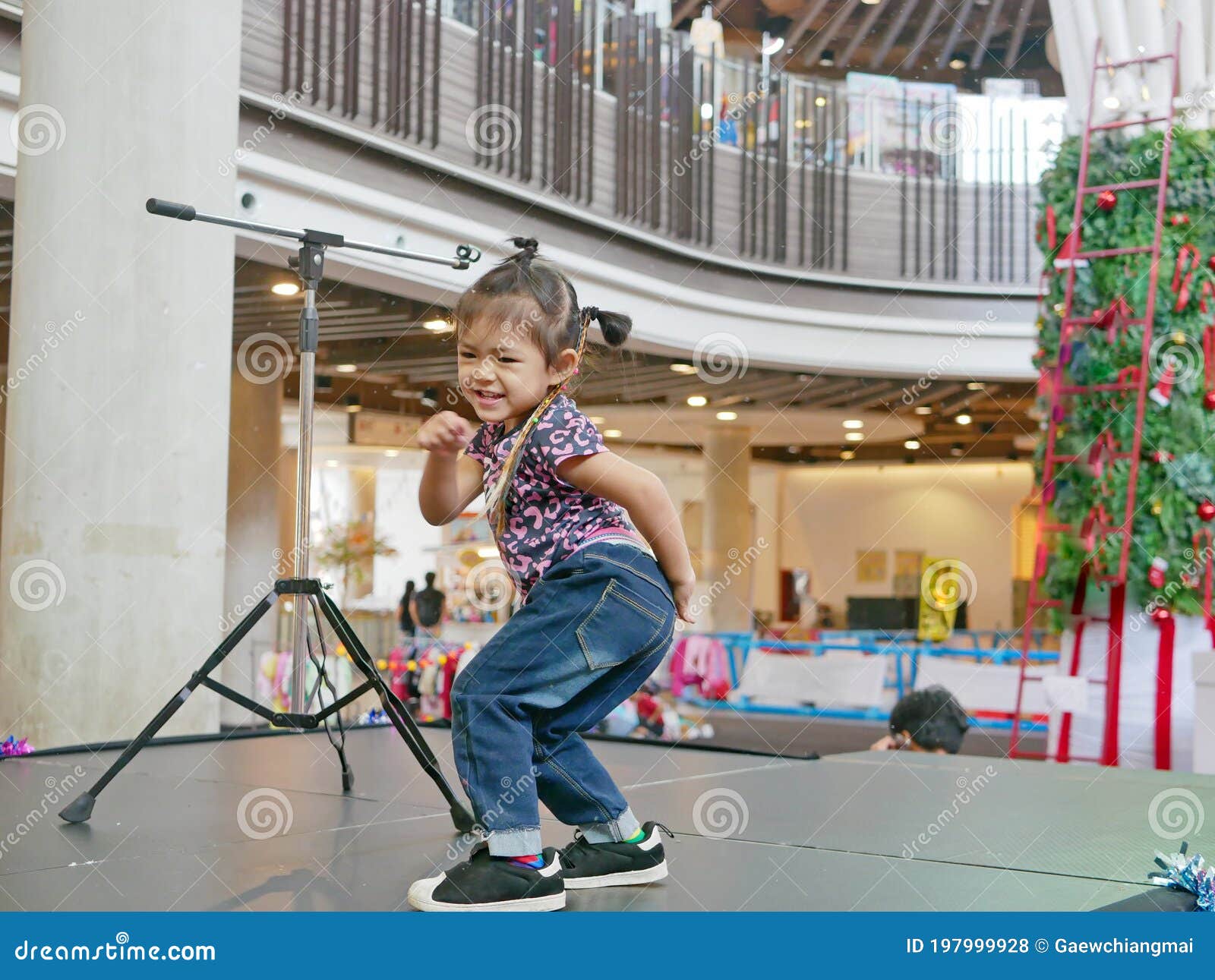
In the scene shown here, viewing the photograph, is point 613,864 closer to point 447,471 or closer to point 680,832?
point 680,832

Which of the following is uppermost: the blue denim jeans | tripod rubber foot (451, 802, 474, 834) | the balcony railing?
the balcony railing

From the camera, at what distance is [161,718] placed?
2.07 metres

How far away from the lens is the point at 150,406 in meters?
3.74

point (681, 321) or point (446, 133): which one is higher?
point (446, 133)

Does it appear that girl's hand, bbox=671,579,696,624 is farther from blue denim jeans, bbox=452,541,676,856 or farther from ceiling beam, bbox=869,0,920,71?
ceiling beam, bbox=869,0,920,71

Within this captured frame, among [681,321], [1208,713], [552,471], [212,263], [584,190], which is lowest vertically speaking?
[1208,713]

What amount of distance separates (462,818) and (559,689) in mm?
462

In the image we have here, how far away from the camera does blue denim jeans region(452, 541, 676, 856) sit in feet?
5.50

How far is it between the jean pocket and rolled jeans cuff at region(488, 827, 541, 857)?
0.80 feet

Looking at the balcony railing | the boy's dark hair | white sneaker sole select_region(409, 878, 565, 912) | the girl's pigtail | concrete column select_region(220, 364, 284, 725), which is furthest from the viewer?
concrete column select_region(220, 364, 284, 725)

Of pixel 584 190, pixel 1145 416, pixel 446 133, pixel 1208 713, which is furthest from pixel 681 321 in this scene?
pixel 1208 713

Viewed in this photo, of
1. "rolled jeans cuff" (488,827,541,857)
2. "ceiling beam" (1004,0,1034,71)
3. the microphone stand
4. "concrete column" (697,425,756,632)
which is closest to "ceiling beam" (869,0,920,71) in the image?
"ceiling beam" (1004,0,1034,71)
